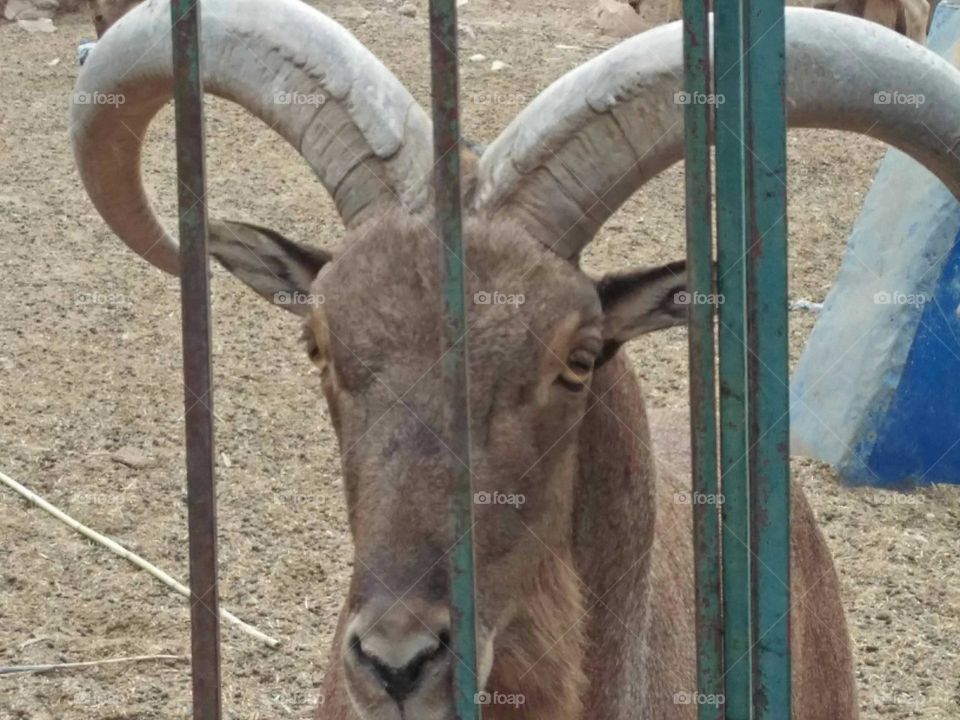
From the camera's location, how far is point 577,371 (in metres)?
3.95

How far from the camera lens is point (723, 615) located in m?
2.92

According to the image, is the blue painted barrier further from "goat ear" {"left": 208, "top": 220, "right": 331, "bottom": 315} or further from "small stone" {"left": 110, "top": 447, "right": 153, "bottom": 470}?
"goat ear" {"left": 208, "top": 220, "right": 331, "bottom": 315}

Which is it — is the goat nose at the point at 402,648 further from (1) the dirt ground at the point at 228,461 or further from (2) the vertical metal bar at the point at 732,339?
(1) the dirt ground at the point at 228,461

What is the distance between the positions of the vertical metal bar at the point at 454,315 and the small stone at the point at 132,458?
6081 mm

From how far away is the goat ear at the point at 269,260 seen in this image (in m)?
4.45

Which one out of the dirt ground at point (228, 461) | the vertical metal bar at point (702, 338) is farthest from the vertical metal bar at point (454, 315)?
the dirt ground at point (228, 461)

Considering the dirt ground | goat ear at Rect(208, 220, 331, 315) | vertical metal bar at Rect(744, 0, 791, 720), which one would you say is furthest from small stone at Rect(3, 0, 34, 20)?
vertical metal bar at Rect(744, 0, 791, 720)

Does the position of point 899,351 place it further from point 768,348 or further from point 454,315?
point 454,315

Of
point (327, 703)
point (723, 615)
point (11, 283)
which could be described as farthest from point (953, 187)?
point (11, 283)

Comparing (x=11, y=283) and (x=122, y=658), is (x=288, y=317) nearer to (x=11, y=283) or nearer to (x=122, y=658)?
(x=11, y=283)

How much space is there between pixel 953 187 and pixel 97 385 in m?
6.71

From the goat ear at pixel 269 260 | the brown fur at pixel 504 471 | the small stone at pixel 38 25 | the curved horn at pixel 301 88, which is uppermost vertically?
the small stone at pixel 38 25

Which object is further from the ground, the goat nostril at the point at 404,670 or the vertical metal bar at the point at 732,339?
the vertical metal bar at the point at 732,339

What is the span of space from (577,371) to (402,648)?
3.14ft
